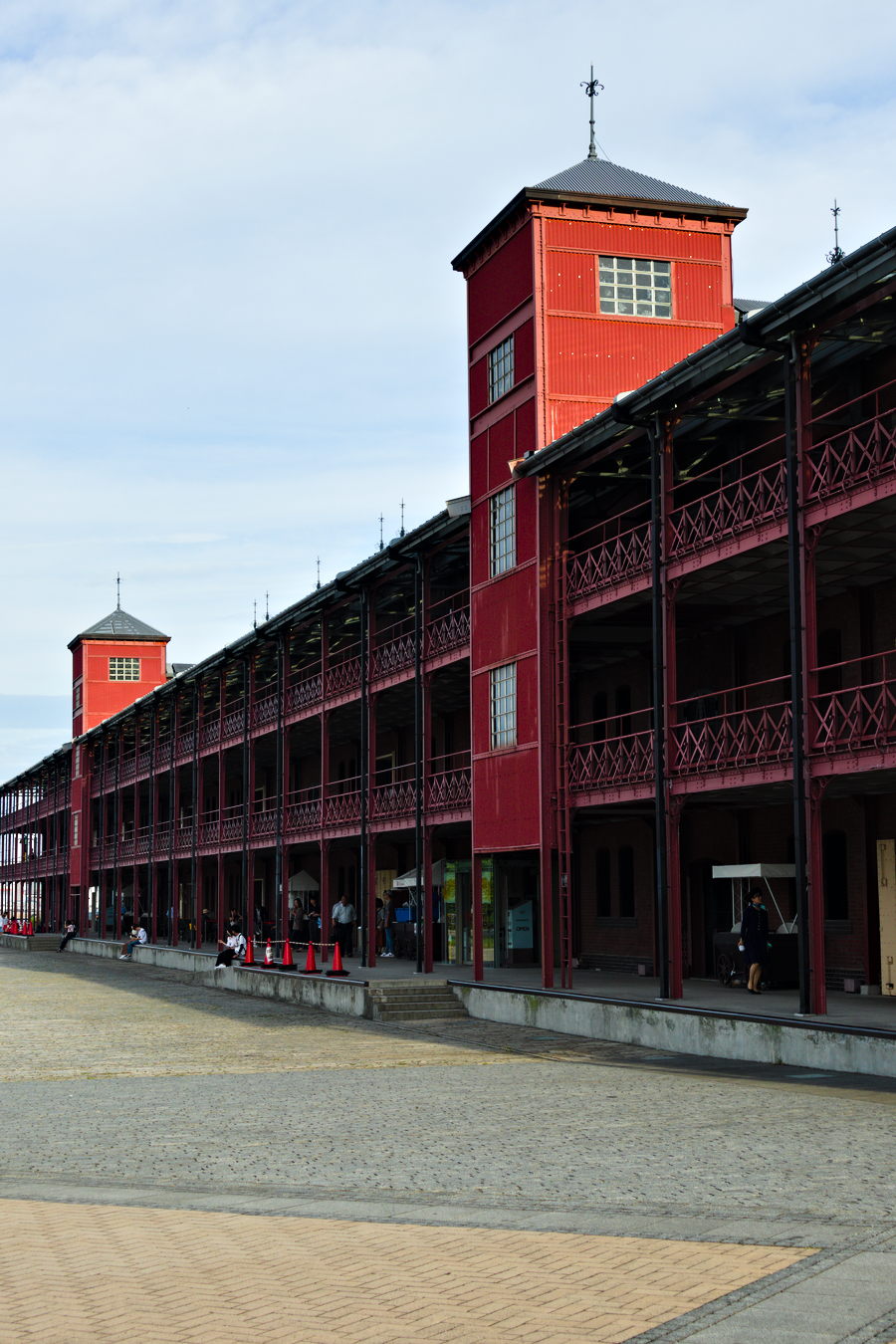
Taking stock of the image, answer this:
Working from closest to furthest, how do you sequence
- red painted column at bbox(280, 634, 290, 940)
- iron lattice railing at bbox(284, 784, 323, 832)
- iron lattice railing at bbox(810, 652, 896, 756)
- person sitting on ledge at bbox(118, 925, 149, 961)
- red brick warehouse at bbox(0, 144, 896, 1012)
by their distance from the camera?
iron lattice railing at bbox(810, 652, 896, 756) < red brick warehouse at bbox(0, 144, 896, 1012) < iron lattice railing at bbox(284, 784, 323, 832) < red painted column at bbox(280, 634, 290, 940) < person sitting on ledge at bbox(118, 925, 149, 961)

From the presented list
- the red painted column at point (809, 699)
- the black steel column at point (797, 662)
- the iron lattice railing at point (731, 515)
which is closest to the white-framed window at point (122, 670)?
the iron lattice railing at point (731, 515)

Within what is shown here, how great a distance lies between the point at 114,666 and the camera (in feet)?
260

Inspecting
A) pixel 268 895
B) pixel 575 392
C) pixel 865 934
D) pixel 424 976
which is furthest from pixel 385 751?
pixel 865 934

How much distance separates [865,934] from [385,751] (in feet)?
79.0

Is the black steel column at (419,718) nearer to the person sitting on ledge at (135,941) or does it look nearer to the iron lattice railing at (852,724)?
the iron lattice railing at (852,724)

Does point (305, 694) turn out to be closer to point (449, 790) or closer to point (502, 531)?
point (449, 790)

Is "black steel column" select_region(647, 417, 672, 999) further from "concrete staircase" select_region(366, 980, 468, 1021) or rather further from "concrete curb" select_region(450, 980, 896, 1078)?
"concrete staircase" select_region(366, 980, 468, 1021)

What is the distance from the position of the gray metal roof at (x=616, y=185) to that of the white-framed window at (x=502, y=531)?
538 centimetres

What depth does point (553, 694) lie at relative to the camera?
87.1 ft

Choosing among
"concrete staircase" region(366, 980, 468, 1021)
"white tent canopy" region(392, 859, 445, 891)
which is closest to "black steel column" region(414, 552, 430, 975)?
"concrete staircase" region(366, 980, 468, 1021)

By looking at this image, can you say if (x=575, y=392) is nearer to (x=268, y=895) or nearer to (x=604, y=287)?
(x=604, y=287)

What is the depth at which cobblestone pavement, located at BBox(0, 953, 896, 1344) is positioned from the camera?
23.3ft

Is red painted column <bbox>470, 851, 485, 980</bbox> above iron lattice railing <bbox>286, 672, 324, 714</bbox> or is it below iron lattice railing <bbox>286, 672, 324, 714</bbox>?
below

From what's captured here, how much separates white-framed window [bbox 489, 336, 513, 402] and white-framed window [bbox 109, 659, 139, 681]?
52573 mm
